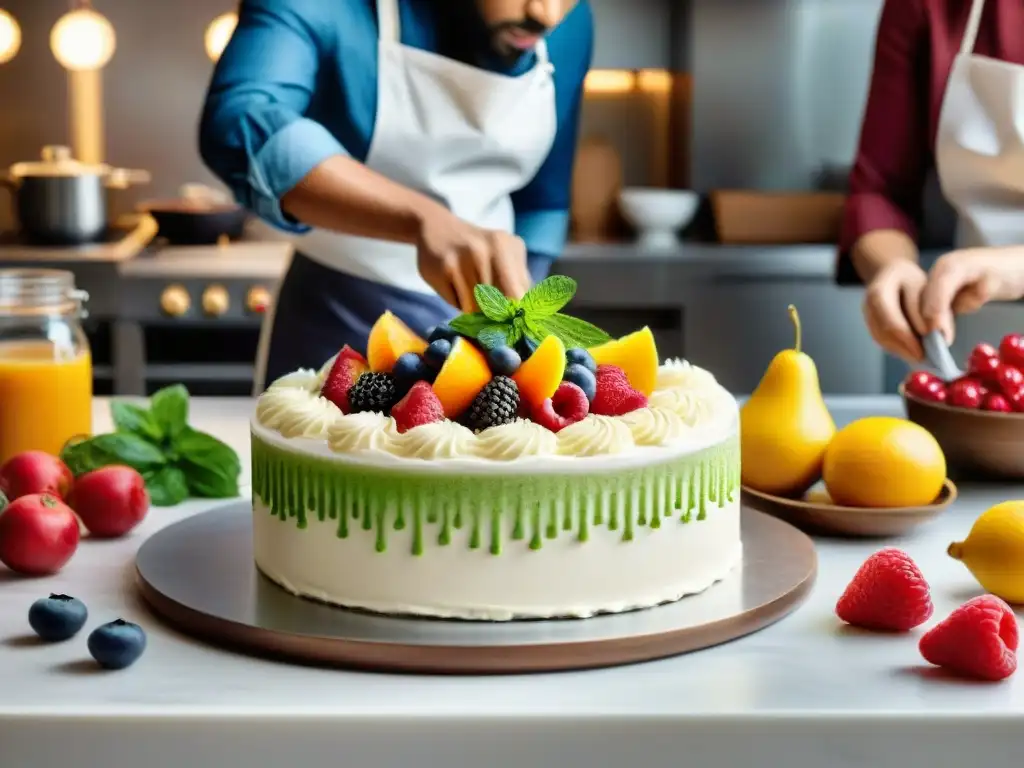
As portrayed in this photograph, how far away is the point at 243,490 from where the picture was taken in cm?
153

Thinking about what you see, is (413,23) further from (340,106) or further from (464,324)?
Answer: (464,324)

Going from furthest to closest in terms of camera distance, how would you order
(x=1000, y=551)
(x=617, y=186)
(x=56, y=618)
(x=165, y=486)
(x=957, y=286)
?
1. (x=617, y=186)
2. (x=957, y=286)
3. (x=165, y=486)
4. (x=1000, y=551)
5. (x=56, y=618)

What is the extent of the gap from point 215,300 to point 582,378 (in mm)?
2427

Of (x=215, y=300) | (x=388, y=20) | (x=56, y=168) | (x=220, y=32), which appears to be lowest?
(x=215, y=300)

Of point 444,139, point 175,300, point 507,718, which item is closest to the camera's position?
point 507,718

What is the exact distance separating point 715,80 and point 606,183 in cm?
43

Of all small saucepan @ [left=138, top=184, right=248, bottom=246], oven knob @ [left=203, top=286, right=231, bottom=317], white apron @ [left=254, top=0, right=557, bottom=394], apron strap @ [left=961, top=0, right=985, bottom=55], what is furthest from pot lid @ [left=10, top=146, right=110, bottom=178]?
apron strap @ [left=961, top=0, right=985, bottom=55]

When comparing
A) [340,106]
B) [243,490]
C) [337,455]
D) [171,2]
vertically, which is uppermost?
[171,2]

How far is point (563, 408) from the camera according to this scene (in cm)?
113

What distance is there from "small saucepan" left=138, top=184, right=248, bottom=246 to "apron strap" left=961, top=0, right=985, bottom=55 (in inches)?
79.8

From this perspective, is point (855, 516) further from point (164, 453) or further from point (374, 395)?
point (164, 453)

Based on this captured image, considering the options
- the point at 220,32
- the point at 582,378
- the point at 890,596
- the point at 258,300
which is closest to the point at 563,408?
the point at 582,378

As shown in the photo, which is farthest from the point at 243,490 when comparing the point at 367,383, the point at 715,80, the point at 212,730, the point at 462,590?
the point at 715,80

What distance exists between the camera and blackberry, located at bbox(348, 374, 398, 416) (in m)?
1.15
